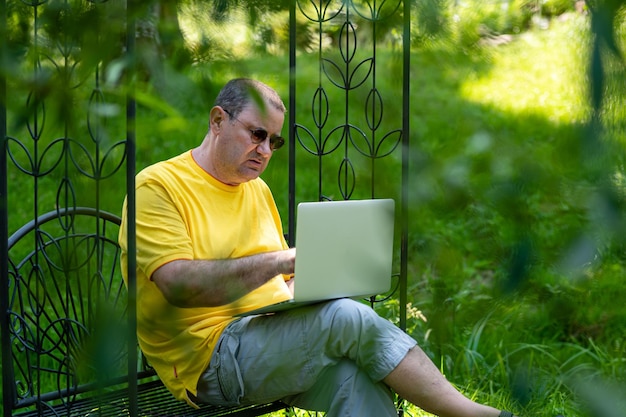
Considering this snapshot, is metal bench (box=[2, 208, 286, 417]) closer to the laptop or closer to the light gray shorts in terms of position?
the light gray shorts

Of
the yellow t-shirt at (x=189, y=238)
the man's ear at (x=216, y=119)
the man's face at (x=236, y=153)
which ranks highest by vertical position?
the man's ear at (x=216, y=119)

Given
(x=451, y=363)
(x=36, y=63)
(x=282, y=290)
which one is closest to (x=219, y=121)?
(x=282, y=290)

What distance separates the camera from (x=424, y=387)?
2236 millimetres

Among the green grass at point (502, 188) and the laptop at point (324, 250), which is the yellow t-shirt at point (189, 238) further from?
the green grass at point (502, 188)

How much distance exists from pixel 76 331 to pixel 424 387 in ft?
3.68

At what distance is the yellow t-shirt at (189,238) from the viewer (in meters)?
2.23

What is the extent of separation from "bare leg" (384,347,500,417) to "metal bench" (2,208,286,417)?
1.12 feet

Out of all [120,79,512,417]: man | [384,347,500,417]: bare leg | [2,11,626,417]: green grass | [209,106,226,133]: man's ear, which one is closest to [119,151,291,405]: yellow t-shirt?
[120,79,512,417]: man

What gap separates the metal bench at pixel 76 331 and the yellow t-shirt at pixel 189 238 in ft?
0.27

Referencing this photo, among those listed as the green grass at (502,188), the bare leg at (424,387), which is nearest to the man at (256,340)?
→ the bare leg at (424,387)

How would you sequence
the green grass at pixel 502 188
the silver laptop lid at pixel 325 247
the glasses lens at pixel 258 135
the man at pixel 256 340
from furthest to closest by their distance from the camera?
the glasses lens at pixel 258 135 → the man at pixel 256 340 → the silver laptop lid at pixel 325 247 → the green grass at pixel 502 188

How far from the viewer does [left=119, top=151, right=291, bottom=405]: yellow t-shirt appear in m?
2.23

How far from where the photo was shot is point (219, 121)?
2449 mm

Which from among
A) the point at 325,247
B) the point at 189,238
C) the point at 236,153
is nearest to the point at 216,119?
the point at 236,153
